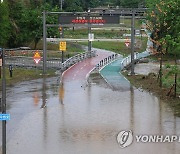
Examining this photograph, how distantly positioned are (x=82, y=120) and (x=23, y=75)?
20050mm

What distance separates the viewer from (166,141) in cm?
2062

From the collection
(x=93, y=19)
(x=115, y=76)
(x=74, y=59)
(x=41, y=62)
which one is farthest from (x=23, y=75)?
(x=74, y=59)

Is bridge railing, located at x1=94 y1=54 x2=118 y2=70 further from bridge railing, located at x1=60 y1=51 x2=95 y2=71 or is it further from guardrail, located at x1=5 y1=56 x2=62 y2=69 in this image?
guardrail, located at x1=5 y1=56 x2=62 y2=69

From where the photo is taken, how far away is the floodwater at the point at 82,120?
19938 mm

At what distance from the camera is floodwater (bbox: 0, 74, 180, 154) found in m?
19.9

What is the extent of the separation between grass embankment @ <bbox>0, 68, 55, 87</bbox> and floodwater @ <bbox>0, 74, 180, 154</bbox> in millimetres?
4230

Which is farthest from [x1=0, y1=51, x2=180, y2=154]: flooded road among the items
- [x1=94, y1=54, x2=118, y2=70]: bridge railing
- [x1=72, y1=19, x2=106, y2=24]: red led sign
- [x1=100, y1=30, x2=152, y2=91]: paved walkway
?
[x1=94, y1=54, x2=118, y2=70]: bridge railing

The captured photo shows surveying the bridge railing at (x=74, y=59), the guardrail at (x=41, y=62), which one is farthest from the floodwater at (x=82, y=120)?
the guardrail at (x=41, y=62)

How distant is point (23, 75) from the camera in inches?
1732

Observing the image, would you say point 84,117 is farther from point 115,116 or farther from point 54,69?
point 54,69

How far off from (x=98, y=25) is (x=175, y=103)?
53.4ft

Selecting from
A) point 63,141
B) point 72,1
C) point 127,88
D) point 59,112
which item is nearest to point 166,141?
point 63,141

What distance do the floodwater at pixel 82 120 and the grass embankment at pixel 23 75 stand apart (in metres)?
4.23

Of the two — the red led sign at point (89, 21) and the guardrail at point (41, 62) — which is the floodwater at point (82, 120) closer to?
the red led sign at point (89, 21)
